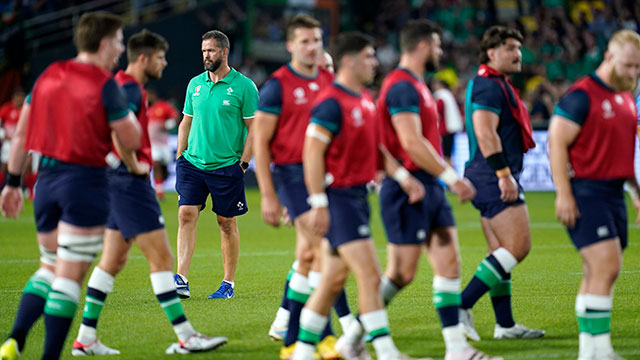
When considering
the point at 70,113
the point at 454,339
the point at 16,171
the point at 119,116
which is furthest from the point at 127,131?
the point at 454,339

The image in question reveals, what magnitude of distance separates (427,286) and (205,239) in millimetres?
5589

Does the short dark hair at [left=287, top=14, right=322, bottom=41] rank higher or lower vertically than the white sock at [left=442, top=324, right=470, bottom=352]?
higher

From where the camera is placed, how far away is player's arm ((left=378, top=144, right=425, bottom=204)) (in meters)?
5.91

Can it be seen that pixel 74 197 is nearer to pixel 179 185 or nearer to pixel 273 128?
pixel 273 128

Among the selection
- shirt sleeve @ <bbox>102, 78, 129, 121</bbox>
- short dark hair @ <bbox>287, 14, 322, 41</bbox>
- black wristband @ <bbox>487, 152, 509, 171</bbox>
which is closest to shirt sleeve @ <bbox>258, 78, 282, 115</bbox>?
short dark hair @ <bbox>287, 14, 322, 41</bbox>

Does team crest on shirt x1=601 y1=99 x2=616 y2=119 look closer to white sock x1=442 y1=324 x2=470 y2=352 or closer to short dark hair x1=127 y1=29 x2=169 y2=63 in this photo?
white sock x1=442 y1=324 x2=470 y2=352

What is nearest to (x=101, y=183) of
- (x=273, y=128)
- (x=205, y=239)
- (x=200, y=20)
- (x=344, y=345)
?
(x=273, y=128)

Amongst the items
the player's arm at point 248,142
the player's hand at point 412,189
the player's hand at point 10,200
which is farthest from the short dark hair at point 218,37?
the player's hand at point 412,189

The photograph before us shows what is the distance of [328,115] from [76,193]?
1576 millimetres

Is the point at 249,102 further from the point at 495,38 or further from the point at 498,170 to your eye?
the point at 498,170

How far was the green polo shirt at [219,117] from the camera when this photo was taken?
9.22 m

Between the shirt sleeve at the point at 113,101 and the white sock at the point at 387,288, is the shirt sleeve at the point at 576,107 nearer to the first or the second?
the white sock at the point at 387,288

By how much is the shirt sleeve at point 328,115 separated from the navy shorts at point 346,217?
0.39 metres

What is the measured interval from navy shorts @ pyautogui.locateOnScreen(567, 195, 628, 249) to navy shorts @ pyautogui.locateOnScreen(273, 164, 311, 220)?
171cm
